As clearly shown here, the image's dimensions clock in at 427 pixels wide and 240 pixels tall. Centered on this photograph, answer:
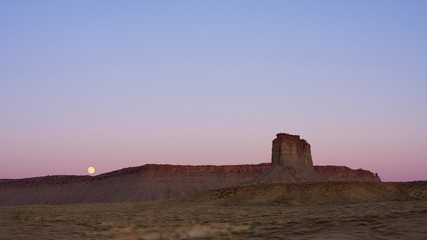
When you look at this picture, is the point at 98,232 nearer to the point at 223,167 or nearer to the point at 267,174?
the point at 267,174

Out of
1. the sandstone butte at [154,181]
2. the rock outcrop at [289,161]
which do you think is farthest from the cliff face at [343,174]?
the rock outcrop at [289,161]

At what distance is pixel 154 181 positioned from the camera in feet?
421

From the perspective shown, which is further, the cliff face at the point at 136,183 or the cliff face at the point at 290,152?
the cliff face at the point at 136,183

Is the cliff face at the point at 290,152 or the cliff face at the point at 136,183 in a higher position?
the cliff face at the point at 290,152

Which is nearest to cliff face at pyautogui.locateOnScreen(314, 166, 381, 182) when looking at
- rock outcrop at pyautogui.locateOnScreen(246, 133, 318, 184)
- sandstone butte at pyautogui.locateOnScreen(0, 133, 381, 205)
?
sandstone butte at pyautogui.locateOnScreen(0, 133, 381, 205)

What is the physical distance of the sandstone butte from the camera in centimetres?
10725

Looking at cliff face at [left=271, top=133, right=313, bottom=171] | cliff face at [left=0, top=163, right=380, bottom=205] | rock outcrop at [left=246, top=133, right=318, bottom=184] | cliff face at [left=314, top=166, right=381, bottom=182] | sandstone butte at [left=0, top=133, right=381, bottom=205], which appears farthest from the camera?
cliff face at [left=314, top=166, right=381, bottom=182]

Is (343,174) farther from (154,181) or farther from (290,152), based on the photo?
(154,181)

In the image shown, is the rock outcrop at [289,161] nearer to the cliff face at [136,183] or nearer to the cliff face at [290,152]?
the cliff face at [290,152]

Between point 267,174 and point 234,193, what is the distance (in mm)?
40865

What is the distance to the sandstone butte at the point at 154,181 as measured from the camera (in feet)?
352

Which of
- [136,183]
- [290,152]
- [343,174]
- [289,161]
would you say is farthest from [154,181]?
[343,174]

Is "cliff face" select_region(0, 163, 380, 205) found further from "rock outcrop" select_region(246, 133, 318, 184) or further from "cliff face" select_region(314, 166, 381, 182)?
"rock outcrop" select_region(246, 133, 318, 184)

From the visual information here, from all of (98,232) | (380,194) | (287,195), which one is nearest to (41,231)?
(98,232)
